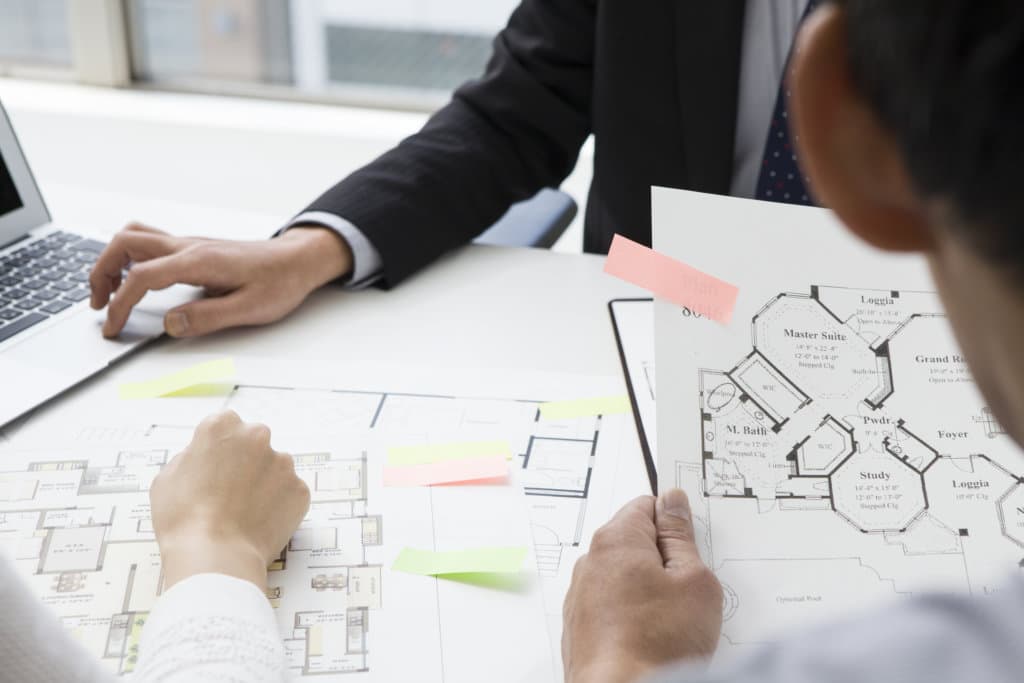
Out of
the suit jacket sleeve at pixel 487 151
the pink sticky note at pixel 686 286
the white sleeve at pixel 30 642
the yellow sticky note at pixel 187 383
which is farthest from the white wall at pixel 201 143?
the white sleeve at pixel 30 642

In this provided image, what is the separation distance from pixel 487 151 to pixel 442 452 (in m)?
0.49

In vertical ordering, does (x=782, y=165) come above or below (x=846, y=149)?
below

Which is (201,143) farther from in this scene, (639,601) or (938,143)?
(938,143)

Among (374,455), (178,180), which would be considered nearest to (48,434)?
(374,455)

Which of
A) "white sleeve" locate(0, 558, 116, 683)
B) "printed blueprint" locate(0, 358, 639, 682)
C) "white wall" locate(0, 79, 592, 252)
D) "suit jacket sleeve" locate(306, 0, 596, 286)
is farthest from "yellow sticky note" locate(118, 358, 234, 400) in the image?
"white wall" locate(0, 79, 592, 252)

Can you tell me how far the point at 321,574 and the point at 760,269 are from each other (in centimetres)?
36

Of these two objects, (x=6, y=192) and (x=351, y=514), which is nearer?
(x=351, y=514)

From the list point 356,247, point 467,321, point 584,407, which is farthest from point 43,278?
point 584,407

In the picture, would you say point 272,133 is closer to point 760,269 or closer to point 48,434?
point 48,434

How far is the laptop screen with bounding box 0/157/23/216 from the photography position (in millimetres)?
1006

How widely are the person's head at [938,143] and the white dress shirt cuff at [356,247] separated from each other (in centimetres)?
71

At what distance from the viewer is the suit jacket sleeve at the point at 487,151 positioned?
1.04m

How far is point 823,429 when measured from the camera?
0.67 meters

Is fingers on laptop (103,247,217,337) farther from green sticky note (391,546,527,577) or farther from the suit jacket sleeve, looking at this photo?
green sticky note (391,546,527,577)
